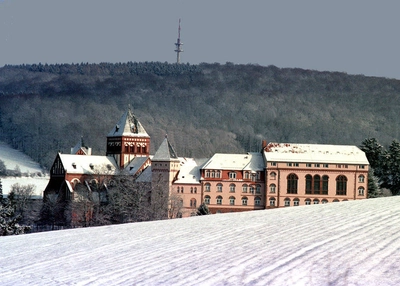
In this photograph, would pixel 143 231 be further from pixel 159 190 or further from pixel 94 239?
pixel 159 190

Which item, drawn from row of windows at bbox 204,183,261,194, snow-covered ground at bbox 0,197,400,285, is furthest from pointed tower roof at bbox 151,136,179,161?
snow-covered ground at bbox 0,197,400,285

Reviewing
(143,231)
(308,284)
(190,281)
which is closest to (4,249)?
(143,231)

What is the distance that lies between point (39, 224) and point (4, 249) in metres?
65.3

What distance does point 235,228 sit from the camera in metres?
20.3

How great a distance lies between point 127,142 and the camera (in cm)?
10038

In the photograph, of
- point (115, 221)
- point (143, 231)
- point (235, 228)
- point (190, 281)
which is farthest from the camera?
point (115, 221)

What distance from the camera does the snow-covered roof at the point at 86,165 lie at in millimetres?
93869

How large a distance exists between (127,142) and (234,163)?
1678 cm

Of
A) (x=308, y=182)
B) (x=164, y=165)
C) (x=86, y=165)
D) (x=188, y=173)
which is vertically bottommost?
(x=308, y=182)

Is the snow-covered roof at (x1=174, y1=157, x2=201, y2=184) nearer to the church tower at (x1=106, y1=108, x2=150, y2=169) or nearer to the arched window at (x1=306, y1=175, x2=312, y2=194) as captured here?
the church tower at (x1=106, y1=108, x2=150, y2=169)

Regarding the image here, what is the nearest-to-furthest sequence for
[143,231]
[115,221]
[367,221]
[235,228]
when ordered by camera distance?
[367,221] → [235,228] → [143,231] → [115,221]

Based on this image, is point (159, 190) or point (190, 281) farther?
point (159, 190)

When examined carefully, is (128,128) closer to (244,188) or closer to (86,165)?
(86,165)

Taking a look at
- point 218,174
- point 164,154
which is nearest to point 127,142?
point 164,154
